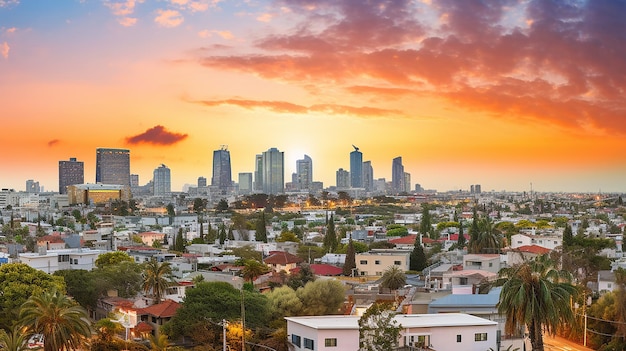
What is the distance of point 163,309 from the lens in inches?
1248

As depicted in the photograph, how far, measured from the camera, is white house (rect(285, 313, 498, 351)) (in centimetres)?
2389

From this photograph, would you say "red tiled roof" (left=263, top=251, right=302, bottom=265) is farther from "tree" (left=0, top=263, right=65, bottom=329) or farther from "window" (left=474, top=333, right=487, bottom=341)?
"window" (left=474, top=333, right=487, bottom=341)

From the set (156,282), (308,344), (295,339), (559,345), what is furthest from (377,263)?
(308,344)

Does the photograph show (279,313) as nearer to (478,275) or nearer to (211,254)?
(478,275)

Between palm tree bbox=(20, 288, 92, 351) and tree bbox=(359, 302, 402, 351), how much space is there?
8.77m

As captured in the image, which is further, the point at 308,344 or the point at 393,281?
the point at 393,281

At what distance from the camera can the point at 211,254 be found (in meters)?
58.7

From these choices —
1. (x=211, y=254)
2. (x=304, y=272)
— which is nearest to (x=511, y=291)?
(x=304, y=272)

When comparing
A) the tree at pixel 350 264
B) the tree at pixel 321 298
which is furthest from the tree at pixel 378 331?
the tree at pixel 350 264

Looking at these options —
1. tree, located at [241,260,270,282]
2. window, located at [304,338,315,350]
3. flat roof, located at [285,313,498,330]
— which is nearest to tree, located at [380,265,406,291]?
tree, located at [241,260,270,282]

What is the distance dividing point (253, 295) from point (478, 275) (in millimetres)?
12493

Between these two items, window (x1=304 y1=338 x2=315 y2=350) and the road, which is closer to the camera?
window (x1=304 y1=338 x2=315 y2=350)

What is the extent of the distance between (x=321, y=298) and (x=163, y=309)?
6789 mm

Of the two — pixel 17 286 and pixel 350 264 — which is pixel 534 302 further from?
pixel 350 264
